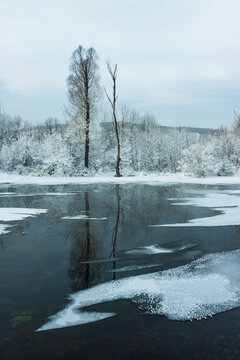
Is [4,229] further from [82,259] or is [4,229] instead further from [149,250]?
[149,250]

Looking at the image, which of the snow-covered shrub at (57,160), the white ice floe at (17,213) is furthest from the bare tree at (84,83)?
the white ice floe at (17,213)

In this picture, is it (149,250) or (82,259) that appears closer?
(82,259)

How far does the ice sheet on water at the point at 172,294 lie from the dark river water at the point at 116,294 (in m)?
0.01

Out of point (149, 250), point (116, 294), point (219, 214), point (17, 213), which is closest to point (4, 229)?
point (17, 213)

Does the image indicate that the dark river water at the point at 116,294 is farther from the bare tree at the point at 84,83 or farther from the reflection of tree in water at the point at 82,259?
the bare tree at the point at 84,83

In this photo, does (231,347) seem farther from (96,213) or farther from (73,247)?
(96,213)

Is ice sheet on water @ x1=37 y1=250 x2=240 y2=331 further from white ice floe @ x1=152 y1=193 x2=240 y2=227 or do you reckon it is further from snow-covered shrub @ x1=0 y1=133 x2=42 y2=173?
snow-covered shrub @ x1=0 y1=133 x2=42 y2=173

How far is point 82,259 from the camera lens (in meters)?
5.16

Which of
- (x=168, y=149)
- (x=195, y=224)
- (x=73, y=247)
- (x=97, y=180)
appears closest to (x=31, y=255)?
(x=73, y=247)

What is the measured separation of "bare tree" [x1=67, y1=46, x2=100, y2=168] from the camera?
27.2m

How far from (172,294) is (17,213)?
7.23 metres

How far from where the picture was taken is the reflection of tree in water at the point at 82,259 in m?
4.28

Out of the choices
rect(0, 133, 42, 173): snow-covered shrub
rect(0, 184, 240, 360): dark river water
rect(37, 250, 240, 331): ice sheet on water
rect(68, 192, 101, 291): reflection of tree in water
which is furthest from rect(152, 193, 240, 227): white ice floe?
rect(0, 133, 42, 173): snow-covered shrub

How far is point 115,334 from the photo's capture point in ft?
9.79
